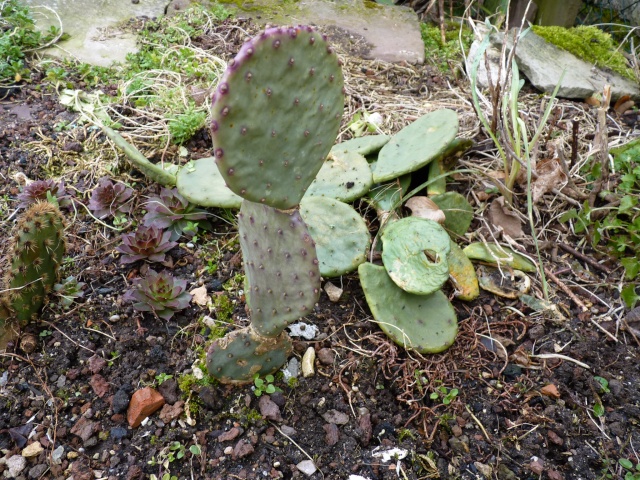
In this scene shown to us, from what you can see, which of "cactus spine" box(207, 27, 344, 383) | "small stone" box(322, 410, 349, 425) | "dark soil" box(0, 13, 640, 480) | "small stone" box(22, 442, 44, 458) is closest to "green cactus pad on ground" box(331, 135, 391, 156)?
"dark soil" box(0, 13, 640, 480)

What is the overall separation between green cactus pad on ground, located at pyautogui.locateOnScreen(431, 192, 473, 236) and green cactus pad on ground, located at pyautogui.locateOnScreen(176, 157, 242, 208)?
80 cm

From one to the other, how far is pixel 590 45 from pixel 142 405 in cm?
324

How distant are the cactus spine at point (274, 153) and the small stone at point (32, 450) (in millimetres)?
528

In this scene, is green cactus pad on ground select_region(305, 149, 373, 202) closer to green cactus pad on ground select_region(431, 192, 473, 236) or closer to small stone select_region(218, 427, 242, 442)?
green cactus pad on ground select_region(431, 192, 473, 236)

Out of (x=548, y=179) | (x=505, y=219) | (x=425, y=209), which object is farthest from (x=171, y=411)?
(x=548, y=179)

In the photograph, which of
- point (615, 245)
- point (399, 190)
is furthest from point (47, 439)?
point (615, 245)

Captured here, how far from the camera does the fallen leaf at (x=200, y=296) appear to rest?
191 cm

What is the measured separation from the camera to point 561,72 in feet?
10.2

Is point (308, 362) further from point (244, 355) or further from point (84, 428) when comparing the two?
point (84, 428)

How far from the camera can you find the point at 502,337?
6.29 ft

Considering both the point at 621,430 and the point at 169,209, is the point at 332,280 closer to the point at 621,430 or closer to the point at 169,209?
the point at 169,209

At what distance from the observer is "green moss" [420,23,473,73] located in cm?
341

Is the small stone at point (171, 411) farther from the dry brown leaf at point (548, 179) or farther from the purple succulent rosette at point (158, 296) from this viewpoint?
the dry brown leaf at point (548, 179)

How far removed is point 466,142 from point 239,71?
1.48 m
